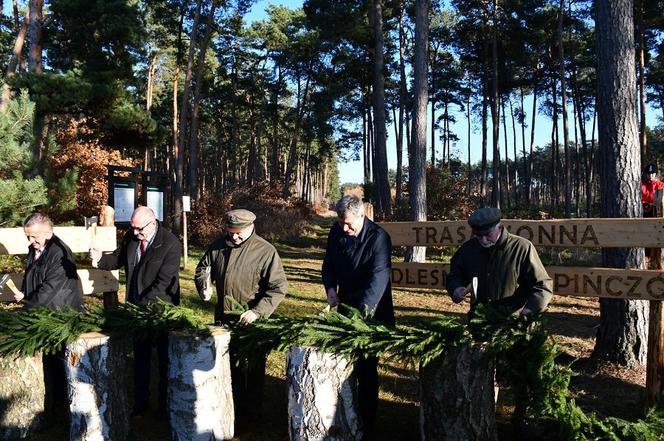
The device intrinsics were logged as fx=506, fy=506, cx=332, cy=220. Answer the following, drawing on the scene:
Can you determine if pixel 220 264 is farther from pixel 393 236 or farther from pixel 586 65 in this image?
pixel 586 65

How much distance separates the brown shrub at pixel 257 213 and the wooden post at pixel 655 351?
671 inches

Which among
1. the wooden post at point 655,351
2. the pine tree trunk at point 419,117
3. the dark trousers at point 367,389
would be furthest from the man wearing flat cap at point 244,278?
the pine tree trunk at point 419,117

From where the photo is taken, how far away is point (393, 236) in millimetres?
5469

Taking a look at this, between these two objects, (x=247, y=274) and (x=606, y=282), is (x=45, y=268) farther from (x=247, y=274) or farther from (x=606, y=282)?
(x=606, y=282)

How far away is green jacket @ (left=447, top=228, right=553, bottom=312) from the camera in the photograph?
11.6 ft

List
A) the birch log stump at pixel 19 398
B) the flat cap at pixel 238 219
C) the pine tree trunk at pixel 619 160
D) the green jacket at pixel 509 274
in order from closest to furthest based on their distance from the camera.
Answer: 1. the green jacket at pixel 509 274
2. the flat cap at pixel 238 219
3. the birch log stump at pixel 19 398
4. the pine tree trunk at pixel 619 160

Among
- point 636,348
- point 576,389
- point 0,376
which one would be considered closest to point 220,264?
point 0,376

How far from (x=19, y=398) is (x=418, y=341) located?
133 inches

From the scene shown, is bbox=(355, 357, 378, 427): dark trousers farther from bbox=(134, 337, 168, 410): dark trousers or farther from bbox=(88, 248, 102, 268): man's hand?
bbox=(88, 248, 102, 268): man's hand

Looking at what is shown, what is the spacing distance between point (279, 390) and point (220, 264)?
5.62 ft

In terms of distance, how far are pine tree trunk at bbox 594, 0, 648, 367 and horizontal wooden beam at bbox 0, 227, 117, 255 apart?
5846 millimetres

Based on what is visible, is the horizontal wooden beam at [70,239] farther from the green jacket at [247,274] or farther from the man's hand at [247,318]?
the man's hand at [247,318]

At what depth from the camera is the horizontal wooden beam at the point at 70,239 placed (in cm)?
561

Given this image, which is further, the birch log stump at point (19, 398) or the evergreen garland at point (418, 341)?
the birch log stump at point (19, 398)
